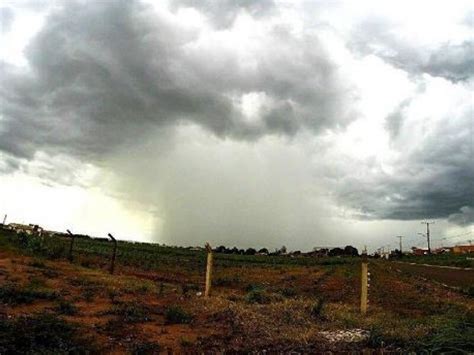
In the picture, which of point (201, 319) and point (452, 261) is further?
point (452, 261)

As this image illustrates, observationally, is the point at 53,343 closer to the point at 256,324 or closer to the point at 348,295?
the point at 256,324

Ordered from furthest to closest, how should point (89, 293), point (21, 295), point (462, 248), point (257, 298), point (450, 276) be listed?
point (462, 248)
point (450, 276)
point (257, 298)
point (89, 293)
point (21, 295)

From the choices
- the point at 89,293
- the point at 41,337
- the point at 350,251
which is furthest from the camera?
the point at 350,251

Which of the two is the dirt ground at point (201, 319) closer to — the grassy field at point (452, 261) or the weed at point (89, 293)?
the weed at point (89, 293)

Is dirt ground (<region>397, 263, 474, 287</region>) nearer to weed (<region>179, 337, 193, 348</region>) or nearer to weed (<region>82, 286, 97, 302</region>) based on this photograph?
weed (<region>82, 286, 97, 302</region>)

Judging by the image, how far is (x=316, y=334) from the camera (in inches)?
420

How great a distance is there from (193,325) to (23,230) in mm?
36412

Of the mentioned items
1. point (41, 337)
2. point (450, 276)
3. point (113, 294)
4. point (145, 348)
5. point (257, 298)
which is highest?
point (450, 276)

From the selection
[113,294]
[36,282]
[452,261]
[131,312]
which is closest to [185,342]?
[131,312]

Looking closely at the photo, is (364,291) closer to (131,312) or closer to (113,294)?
(131,312)

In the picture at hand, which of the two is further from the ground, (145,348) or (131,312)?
(131,312)

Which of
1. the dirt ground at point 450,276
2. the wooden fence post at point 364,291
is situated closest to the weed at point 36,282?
the wooden fence post at point 364,291

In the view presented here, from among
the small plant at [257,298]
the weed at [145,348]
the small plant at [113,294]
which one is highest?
the small plant at [257,298]

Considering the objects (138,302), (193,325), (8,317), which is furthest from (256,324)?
(8,317)
